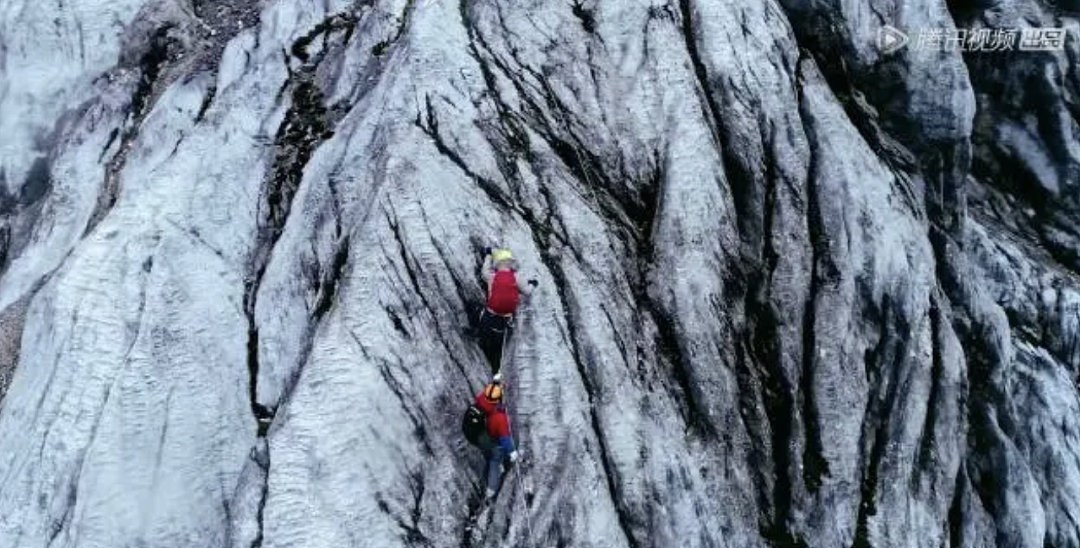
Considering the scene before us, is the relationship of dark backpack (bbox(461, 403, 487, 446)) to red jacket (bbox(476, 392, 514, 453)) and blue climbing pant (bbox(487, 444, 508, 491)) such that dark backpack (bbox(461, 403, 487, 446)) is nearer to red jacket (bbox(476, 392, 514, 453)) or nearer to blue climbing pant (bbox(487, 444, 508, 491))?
red jacket (bbox(476, 392, 514, 453))

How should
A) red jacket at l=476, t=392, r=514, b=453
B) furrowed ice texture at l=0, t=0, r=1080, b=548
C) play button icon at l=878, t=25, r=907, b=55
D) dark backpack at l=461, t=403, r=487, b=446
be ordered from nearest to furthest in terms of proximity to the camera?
red jacket at l=476, t=392, r=514, b=453 → dark backpack at l=461, t=403, r=487, b=446 → furrowed ice texture at l=0, t=0, r=1080, b=548 → play button icon at l=878, t=25, r=907, b=55

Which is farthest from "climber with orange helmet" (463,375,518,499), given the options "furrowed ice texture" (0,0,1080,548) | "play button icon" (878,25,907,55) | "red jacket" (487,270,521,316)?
"play button icon" (878,25,907,55)

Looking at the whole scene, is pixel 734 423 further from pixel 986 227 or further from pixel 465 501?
pixel 986 227

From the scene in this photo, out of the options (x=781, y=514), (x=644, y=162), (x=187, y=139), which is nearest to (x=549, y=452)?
(x=781, y=514)

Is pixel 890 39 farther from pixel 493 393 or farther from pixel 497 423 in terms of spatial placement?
pixel 497 423

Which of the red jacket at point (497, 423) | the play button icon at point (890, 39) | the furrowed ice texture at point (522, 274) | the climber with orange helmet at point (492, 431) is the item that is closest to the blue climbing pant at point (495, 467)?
the climber with orange helmet at point (492, 431)

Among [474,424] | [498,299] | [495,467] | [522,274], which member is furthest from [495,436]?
[522,274]
